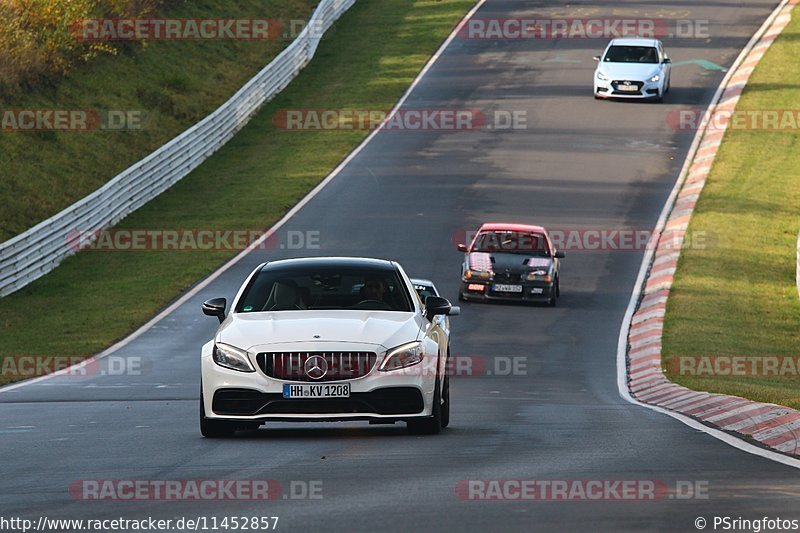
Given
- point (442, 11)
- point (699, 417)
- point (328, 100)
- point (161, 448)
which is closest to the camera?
point (161, 448)

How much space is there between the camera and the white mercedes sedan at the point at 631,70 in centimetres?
4628

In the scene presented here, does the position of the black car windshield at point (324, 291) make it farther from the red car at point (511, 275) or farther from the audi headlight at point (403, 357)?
the red car at point (511, 275)

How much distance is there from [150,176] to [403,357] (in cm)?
2647

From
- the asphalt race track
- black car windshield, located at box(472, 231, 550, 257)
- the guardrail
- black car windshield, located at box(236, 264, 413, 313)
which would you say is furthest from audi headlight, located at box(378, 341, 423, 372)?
the guardrail

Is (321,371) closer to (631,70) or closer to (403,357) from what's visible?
(403,357)

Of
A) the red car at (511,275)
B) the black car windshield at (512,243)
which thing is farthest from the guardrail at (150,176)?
the black car windshield at (512,243)

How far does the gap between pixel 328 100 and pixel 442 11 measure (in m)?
12.7

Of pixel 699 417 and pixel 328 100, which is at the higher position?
pixel 328 100

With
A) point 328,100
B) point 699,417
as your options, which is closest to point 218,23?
point 328,100

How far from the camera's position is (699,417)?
49.7ft

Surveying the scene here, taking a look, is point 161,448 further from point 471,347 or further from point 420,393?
point 471,347

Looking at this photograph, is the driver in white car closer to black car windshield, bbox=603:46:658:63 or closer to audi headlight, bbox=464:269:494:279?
audi headlight, bbox=464:269:494:279

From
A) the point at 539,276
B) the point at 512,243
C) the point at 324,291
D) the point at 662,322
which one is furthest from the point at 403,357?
the point at 512,243

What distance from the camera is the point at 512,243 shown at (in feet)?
97.2
